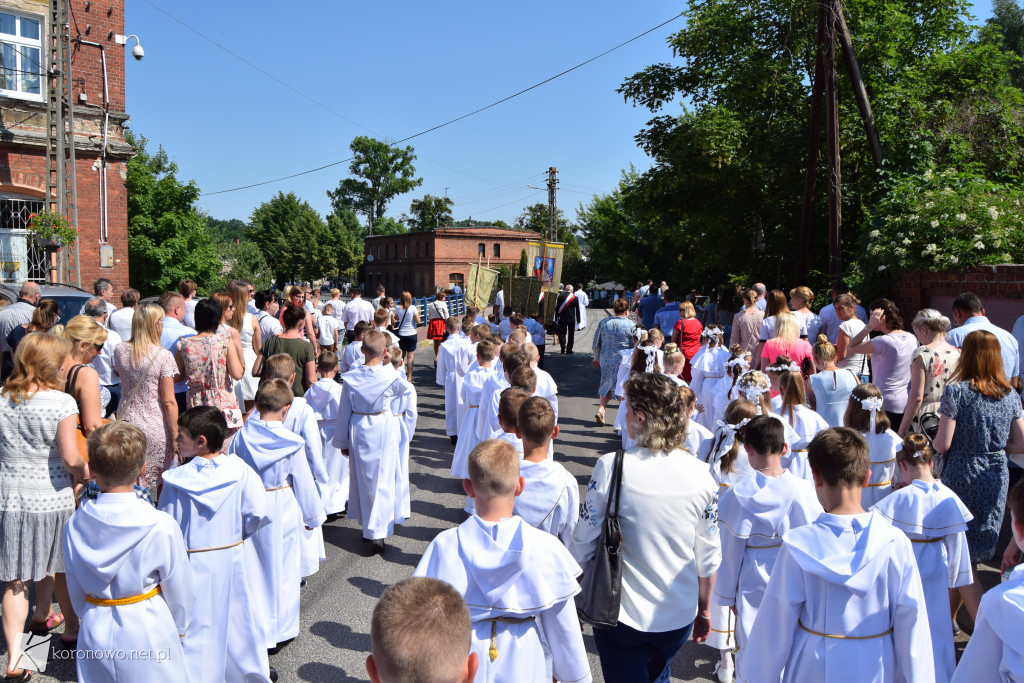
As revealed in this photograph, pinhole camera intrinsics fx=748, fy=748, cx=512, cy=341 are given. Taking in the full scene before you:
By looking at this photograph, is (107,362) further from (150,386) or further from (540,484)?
(540,484)

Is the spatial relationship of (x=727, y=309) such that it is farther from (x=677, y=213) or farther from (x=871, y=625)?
(x=871, y=625)

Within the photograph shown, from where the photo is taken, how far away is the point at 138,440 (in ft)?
11.2

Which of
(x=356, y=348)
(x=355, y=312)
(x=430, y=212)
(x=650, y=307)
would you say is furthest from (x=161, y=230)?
(x=430, y=212)

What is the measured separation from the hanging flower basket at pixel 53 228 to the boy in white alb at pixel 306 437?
1258 centimetres

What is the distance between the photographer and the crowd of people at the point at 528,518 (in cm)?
273

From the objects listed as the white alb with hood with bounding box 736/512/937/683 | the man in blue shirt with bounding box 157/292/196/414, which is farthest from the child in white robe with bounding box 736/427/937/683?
the man in blue shirt with bounding box 157/292/196/414

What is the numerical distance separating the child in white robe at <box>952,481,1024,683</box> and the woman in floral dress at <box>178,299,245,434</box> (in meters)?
5.30

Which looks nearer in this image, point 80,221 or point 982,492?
point 982,492

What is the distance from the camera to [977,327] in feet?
20.9

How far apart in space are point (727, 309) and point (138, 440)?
1330 cm

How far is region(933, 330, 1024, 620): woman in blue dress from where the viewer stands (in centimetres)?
498

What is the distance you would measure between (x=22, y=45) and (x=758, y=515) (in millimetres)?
19035

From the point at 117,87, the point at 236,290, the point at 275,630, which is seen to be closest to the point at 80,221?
the point at 117,87

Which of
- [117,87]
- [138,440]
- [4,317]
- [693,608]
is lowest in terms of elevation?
[693,608]
